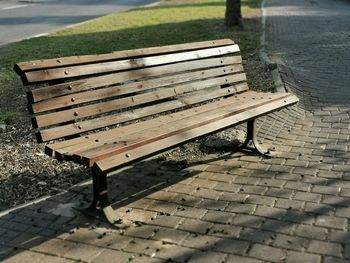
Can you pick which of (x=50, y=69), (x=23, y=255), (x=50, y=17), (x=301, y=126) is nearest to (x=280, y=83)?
(x=301, y=126)

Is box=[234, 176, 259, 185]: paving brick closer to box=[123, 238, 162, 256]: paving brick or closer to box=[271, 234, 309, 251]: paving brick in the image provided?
box=[271, 234, 309, 251]: paving brick

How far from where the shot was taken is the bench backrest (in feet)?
12.9

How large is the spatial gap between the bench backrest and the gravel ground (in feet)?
1.69

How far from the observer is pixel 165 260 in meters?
3.34

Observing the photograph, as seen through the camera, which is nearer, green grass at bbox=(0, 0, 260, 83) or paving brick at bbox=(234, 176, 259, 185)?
paving brick at bbox=(234, 176, 259, 185)

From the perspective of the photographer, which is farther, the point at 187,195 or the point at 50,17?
the point at 50,17

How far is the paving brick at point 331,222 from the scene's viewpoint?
3.71 meters

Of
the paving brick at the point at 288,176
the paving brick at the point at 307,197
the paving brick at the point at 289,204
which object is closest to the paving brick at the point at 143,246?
the paving brick at the point at 289,204

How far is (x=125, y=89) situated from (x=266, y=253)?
188cm

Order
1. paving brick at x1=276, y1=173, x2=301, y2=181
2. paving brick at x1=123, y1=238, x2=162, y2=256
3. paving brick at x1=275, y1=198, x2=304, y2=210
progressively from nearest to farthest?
paving brick at x1=123, y1=238, x2=162, y2=256
paving brick at x1=275, y1=198, x2=304, y2=210
paving brick at x1=276, y1=173, x2=301, y2=181

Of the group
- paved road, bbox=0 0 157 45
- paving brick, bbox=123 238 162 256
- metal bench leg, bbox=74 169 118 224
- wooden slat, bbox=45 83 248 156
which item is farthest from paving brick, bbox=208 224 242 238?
paved road, bbox=0 0 157 45

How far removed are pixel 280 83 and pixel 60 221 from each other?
4624mm

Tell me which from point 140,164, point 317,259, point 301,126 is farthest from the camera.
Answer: point 301,126

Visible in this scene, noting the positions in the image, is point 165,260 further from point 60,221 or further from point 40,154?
point 40,154
